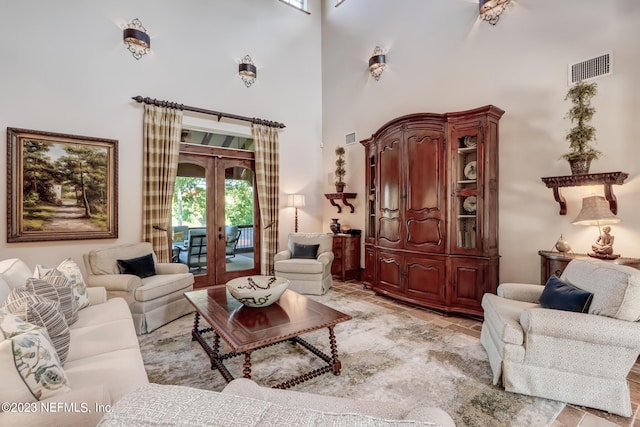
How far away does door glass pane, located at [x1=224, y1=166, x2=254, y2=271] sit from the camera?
5.49 m

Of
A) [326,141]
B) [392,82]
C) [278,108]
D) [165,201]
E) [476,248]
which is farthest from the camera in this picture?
[326,141]

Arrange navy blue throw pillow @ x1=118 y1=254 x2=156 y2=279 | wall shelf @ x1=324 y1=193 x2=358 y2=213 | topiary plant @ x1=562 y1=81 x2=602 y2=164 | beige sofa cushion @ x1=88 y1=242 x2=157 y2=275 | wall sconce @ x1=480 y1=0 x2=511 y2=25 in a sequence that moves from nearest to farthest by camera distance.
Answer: topiary plant @ x1=562 y1=81 x2=602 y2=164 < beige sofa cushion @ x1=88 y1=242 x2=157 y2=275 < navy blue throw pillow @ x1=118 y1=254 x2=156 y2=279 < wall sconce @ x1=480 y1=0 x2=511 y2=25 < wall shelf @ x1=324 y1=193 x2=358 y2=213

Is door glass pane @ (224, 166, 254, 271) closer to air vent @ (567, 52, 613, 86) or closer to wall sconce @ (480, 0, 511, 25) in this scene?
wall sconce @ (480, 0, 511, 25)

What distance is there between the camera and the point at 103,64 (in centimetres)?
425

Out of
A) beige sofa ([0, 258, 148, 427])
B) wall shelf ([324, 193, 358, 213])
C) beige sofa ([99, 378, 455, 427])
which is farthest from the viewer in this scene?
wall shelf ([324, 193, 358, 213])

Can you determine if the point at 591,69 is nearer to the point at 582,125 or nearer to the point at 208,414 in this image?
the point at 582,125

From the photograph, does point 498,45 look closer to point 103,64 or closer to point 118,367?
point 118,367

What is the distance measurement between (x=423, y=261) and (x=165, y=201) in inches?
152

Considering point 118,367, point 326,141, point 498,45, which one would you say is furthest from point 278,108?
point 118,367

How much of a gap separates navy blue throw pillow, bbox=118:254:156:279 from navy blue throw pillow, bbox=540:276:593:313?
4.09 m

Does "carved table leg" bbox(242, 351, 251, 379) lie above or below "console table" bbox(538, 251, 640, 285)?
below

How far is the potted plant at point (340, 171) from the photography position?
580 centimetres

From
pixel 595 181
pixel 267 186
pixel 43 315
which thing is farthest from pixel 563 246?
pixel 267 186

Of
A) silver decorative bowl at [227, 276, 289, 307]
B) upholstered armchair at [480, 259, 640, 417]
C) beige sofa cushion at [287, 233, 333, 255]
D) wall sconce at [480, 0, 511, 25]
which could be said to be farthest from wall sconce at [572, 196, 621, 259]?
beige sofa cushion at [287, 233, 333, 255]
